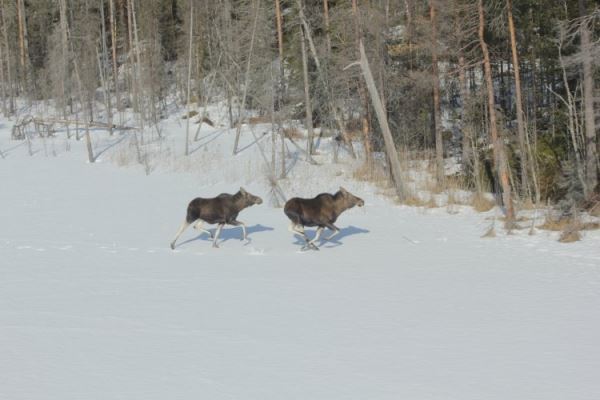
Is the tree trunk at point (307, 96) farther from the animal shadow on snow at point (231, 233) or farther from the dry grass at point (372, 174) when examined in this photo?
the animal shadow on snow at point (231, 233)

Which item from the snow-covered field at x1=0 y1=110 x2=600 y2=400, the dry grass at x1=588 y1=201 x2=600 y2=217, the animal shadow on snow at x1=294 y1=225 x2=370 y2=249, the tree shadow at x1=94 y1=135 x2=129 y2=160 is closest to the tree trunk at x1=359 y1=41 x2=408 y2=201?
the snow-covered field at x1=0 y1=110 x2=600 y2=400

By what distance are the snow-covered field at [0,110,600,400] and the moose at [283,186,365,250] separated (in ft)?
1.74

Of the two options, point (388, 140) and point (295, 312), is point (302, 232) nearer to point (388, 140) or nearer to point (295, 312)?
point (295, 312)

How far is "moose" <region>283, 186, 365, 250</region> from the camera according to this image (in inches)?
511

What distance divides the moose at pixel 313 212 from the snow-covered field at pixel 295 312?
0.53 meters

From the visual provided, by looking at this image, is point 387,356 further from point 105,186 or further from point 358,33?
point 105,186

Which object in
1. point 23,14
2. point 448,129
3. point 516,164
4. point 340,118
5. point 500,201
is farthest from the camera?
point 23,14

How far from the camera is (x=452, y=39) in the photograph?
20.0m

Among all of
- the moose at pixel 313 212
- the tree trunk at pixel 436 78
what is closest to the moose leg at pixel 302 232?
A: the moose at pixel 313 212

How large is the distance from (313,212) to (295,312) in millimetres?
4998

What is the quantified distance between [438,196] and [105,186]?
44.1 feet

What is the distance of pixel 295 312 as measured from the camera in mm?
8375

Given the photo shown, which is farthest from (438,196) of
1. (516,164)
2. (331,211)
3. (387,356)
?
(387,356)

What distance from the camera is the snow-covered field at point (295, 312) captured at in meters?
→ 5.88
